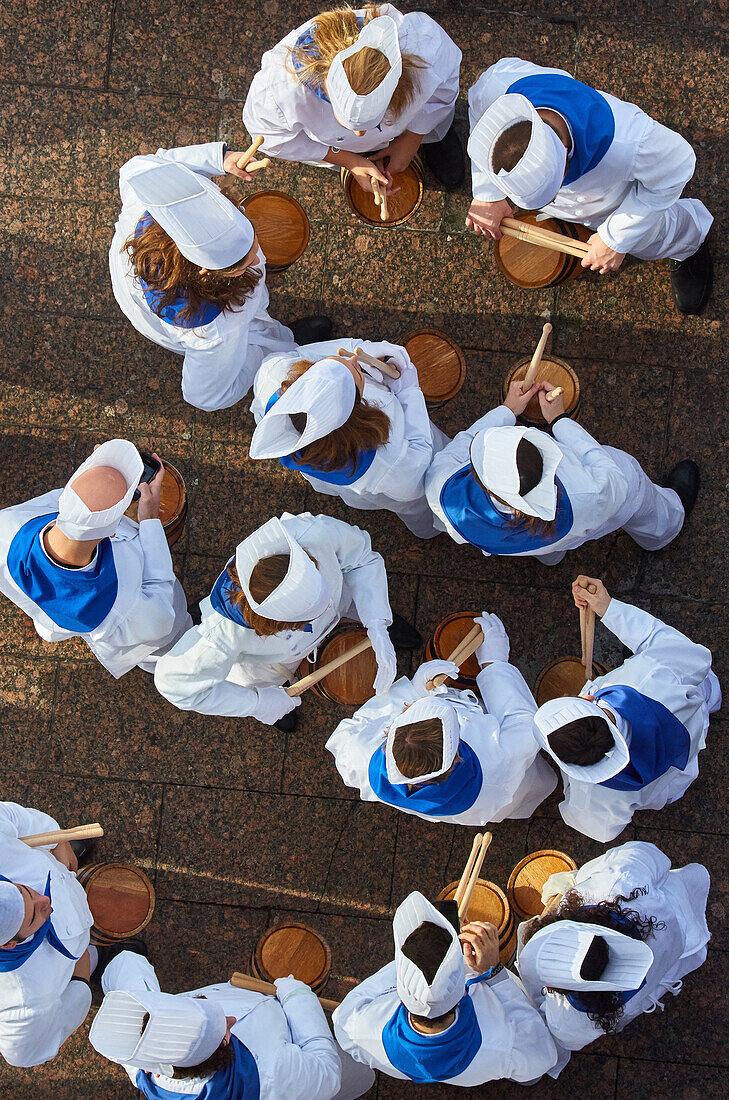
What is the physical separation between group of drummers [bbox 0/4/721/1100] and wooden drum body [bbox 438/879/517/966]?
0.29 feet

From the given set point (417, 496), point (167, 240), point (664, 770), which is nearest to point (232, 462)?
point (417, 496)

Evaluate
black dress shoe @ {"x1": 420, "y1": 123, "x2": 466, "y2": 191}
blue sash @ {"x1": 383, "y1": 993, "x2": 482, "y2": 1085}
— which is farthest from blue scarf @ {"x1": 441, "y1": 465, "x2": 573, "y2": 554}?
black dress shoe @ {"x1": 420, "y1": 123, "x2": 466, "y2": 191}

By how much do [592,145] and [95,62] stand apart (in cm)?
393

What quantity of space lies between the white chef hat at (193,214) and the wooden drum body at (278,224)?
1.30m

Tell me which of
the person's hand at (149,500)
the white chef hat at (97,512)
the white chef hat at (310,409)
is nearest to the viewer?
the white chef hat at (97,512)

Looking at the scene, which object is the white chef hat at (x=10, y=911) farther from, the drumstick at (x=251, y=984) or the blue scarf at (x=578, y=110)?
A: the blue scarf at (x=578, y=110)

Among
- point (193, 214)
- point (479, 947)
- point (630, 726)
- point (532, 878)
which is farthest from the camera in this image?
point (532, 878)

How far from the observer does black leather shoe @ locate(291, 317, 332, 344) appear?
577cm

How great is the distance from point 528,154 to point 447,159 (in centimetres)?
207

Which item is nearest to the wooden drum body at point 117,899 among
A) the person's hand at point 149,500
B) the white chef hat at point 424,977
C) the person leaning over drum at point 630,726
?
the white chef hat at point 424,977

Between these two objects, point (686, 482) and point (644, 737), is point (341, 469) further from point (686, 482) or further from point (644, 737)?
point (686, 482)

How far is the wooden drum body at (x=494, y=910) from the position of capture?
5098 millimetres

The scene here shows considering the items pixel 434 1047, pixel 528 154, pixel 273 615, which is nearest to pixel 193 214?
pixel 528 154

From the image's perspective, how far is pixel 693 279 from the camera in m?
5.59
